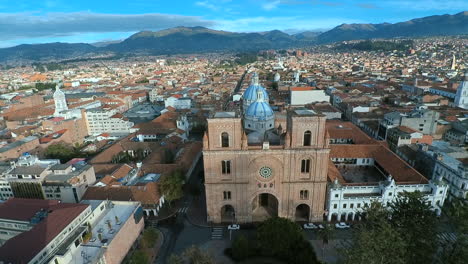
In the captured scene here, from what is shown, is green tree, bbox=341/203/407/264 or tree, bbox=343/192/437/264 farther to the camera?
tree, bbox=343/192/437/264

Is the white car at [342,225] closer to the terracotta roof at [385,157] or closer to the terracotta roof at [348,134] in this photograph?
the terracotta roof at [385,157]

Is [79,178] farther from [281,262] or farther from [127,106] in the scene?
[127,106]

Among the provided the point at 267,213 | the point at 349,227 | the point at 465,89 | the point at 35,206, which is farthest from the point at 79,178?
the point at 465,89

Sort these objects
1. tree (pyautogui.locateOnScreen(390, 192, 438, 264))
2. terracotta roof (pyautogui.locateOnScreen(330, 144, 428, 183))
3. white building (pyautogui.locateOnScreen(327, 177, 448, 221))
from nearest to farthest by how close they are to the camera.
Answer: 1. tree (pyautogui.locateOnScreen(390, 192, 438, 264))
2. white building (pyautogui.locateOnScreen(327, 177, 448, 221))
3. terracotta roof (pyautogui.locateOnScreen(330, 144, 428, 183))

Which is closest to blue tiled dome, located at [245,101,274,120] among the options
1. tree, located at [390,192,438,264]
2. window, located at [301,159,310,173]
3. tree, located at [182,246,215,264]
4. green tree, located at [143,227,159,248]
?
window, located at [301,159,310,173]

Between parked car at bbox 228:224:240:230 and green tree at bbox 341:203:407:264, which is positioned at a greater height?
green tree at bbox 341:203:407:264

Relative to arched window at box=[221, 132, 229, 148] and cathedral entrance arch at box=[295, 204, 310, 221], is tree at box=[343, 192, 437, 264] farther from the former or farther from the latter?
arched window at box=[221, 132, 229, 148]

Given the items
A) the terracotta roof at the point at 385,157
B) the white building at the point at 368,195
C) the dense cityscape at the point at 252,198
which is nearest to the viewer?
the dense cityscape at the point at 252,198

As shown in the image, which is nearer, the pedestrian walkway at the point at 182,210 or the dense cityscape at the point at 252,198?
the dense cityscape at the point at 252,198

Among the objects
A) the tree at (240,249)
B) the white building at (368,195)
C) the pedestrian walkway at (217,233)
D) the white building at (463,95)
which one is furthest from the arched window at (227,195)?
the white building at (463,95)
